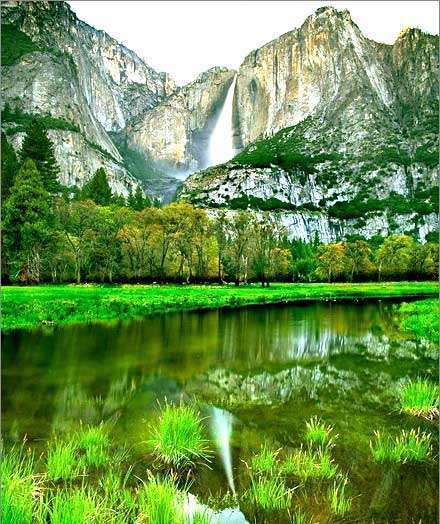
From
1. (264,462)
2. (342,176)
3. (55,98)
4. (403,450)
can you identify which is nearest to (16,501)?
(264,462)

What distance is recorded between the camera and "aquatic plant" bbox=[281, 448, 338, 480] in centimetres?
588

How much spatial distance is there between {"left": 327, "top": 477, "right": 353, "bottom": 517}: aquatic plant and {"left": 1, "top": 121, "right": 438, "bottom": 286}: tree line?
43.2 metres

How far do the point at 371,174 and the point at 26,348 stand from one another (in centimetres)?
16856

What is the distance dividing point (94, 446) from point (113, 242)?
2100 inches

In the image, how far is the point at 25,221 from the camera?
45.2 m

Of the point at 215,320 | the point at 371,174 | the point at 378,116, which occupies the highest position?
the point at 378,116

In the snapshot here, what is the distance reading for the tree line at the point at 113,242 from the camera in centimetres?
4594

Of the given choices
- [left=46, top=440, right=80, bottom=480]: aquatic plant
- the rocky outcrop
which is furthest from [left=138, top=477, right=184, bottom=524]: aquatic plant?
the rocky outcrop

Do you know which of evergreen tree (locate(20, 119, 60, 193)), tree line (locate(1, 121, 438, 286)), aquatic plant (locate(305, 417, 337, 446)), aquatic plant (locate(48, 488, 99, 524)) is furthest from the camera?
evergreen tree (locate(20, 119, 60, 193))

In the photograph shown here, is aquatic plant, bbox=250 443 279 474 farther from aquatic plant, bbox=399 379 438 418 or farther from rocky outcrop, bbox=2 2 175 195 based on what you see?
rocky outcrop, bbox=2 2 175 195

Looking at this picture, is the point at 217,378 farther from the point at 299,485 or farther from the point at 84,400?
the point at 299,485

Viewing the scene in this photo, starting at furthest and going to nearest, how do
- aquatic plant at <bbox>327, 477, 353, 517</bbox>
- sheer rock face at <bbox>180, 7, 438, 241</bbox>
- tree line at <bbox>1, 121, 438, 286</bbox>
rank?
sheer rock face at <bbox>180, 7, 438, 241</bbox>, tree line at <bbox>1, 121, 438, 286</bbox>, aquatic plant at <bbox>327, 477, 353, 517</bbox>

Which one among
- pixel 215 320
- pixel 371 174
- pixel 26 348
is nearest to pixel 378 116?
pixel 371 174

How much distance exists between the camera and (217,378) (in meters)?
12.5
